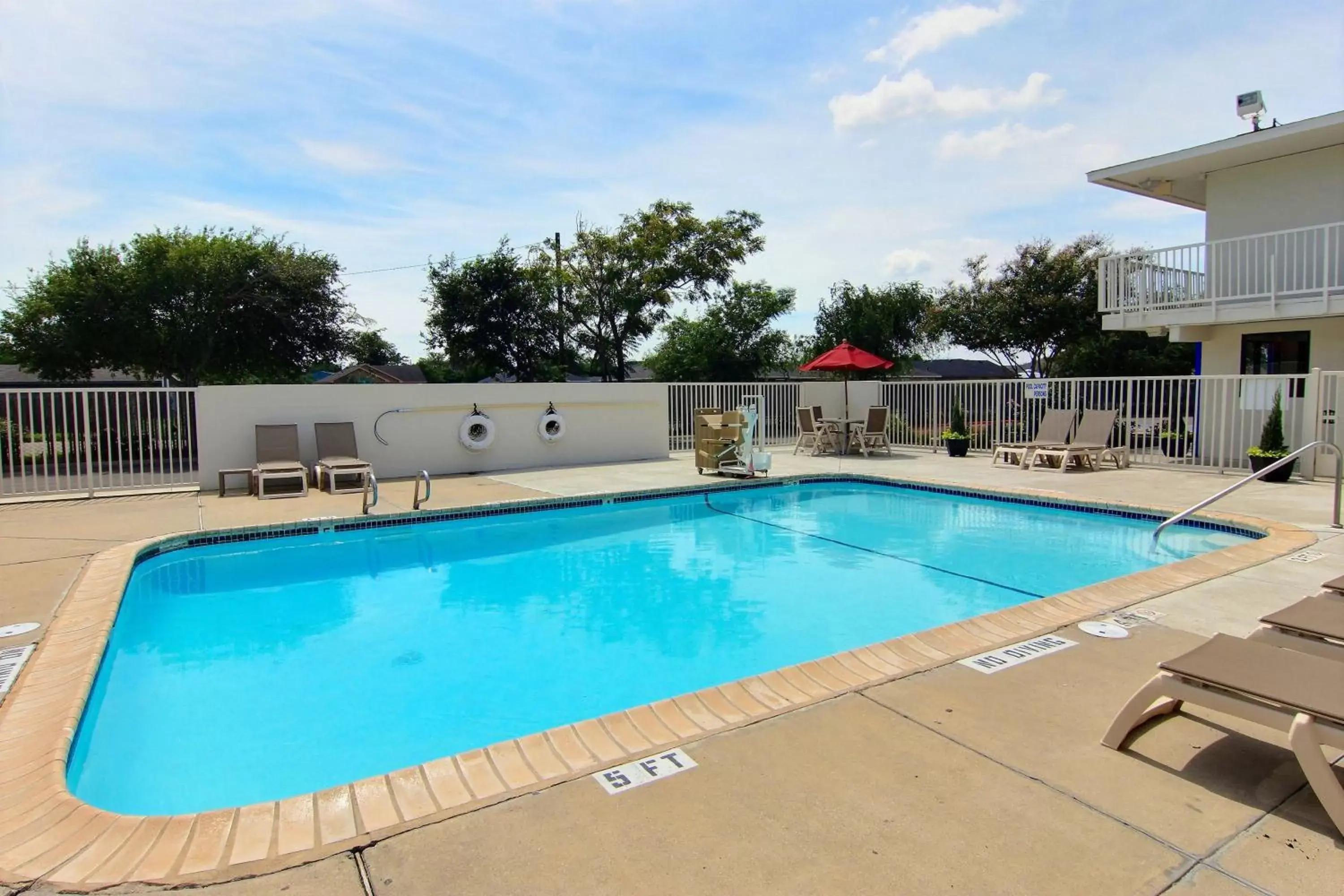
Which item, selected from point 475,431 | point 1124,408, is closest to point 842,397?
point 1124,408

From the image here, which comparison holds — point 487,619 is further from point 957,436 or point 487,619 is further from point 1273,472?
point 957,436

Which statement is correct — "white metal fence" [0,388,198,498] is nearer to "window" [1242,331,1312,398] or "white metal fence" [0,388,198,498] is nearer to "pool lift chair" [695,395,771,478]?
"pool lift chair" [695,395,771,478]

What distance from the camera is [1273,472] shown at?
920cm

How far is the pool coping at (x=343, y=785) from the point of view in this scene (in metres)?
1.91

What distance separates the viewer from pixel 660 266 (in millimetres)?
22078

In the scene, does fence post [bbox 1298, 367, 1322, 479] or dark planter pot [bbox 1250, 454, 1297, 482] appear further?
dark planter pot [bbox 1250, 454, 1297, 482]

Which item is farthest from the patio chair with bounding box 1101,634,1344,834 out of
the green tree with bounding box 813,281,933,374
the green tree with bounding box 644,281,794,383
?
the green tree with bounding box 813,281,933,374

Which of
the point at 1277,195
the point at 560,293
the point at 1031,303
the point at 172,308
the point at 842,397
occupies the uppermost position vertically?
the point at 560,293

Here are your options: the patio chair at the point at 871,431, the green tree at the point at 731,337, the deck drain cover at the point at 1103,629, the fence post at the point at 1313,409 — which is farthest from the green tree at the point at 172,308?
the fence post at the point at 1313,409

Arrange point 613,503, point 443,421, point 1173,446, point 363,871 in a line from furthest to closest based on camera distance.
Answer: point 1173,446, point 443,421, point 613,503, point 363,871

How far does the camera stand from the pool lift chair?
10.5 metres

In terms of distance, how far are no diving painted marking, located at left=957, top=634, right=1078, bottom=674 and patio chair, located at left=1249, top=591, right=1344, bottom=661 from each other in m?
0.81

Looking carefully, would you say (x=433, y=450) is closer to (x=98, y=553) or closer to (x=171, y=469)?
Result: (x=171, y=469)

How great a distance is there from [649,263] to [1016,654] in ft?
66.1
